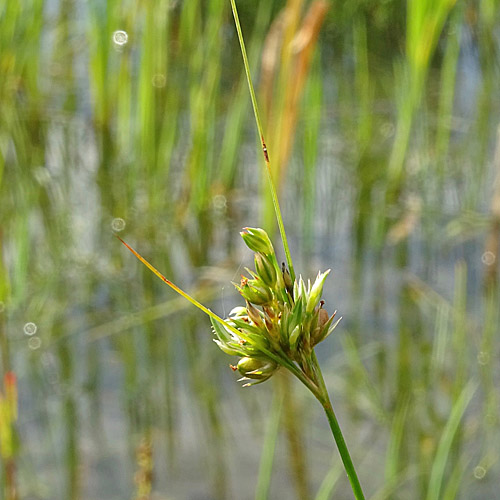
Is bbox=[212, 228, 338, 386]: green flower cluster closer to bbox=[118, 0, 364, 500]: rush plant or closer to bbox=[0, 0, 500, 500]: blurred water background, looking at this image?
bbox=[118, 0, 364, 500]: rush plant

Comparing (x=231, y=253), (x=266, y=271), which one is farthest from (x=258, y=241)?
(x=231, y=253)

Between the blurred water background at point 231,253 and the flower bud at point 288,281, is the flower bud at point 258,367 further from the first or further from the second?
the blurred water background at point 231,253

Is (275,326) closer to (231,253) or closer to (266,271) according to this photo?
(266,271)

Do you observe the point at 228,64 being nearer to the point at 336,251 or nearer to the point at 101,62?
the point at 101,62

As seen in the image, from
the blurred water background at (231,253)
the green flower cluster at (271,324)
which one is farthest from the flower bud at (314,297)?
the blurred water background at (231,253)

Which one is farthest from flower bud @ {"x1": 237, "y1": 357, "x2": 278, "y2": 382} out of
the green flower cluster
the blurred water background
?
the blurred water background

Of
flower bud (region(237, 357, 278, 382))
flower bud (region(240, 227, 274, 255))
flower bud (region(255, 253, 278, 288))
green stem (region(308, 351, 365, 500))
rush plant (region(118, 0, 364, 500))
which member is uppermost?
flower bud (region(240, 227, 274, 255))

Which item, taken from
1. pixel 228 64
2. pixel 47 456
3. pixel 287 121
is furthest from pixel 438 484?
pixel 228 64
